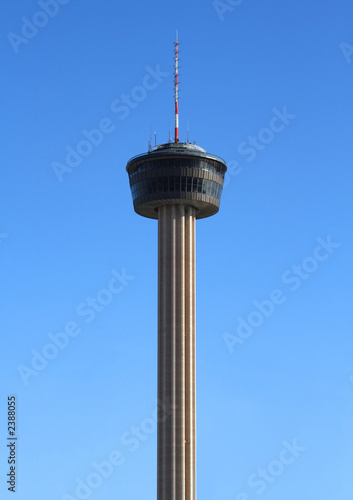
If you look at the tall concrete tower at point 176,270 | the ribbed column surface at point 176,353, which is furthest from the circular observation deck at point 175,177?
the ribbed column surface at point 176,353

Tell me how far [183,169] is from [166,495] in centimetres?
5501

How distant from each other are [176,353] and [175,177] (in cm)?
3046

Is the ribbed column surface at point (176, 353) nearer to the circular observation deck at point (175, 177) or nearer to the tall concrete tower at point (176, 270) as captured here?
the tall concrete tower at point (176, 270)

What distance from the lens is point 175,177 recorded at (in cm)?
15550

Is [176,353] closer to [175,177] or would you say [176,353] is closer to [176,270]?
[176,270]

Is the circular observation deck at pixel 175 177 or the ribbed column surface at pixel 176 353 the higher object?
the circular observation deck at pixel 175 177

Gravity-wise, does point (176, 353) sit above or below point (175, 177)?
below

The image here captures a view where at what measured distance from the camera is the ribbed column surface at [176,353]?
14600cm

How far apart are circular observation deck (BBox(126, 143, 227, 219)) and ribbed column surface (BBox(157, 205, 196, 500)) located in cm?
275

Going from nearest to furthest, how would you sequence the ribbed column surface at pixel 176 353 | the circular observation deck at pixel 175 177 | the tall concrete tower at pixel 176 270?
the ribbed column surface at pixel 176 353 < the tall concrete tower at pixel 176 270 < the circular observation deck at pixel 175 177

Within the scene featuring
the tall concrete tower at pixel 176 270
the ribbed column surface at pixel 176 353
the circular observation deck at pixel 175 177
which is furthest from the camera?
the circular observation deck at pixel 175 177

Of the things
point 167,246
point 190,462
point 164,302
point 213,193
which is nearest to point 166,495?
point 190,462

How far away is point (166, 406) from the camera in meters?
148

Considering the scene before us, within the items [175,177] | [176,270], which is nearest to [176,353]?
[176,270]
